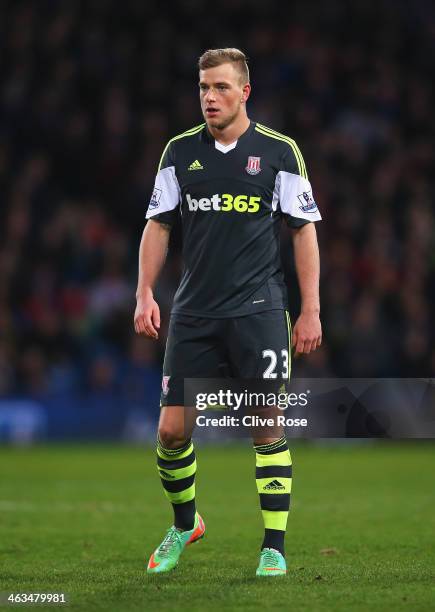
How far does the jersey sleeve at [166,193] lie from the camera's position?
6219 millimetres

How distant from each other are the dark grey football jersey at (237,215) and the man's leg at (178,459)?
0.53m

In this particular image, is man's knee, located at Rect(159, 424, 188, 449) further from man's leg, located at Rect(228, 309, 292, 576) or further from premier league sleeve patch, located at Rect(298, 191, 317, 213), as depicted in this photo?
premier league sleeve patch, located at Rect(298, 191, 317, 213)

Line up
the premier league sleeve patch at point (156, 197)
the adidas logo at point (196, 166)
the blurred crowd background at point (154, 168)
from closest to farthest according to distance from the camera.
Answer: the adidas logo at point (196, 166)
the premier league sleeve patch at point (156, 197)
the blurred crowd background at point (154, 168)

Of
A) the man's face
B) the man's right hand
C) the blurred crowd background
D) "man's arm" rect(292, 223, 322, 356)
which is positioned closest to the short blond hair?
the man's face

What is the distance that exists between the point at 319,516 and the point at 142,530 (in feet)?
4.58

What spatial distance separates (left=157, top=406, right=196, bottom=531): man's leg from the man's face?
144cm

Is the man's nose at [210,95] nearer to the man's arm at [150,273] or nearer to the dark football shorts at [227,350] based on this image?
the man's arm at [150,273]

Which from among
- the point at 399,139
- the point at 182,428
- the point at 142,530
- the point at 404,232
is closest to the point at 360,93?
the point at 399,139

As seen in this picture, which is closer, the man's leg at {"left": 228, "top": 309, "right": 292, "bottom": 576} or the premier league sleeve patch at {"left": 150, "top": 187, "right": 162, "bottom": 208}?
the man's leg at {"left": 228, "top": 309, "right": 292, "bottom": 576}

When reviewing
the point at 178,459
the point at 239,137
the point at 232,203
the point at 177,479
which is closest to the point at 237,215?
the point at 232,203

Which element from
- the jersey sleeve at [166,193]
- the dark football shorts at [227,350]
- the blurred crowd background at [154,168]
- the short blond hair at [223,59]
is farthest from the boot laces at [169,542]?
the blurred crowd background at [154,168]

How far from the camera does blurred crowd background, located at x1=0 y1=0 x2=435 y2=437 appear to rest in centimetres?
1534

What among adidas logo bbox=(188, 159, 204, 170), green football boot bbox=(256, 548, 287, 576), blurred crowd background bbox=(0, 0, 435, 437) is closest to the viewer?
green football boot bbox=(256, 548, 287, 576)

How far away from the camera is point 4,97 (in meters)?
18.2
